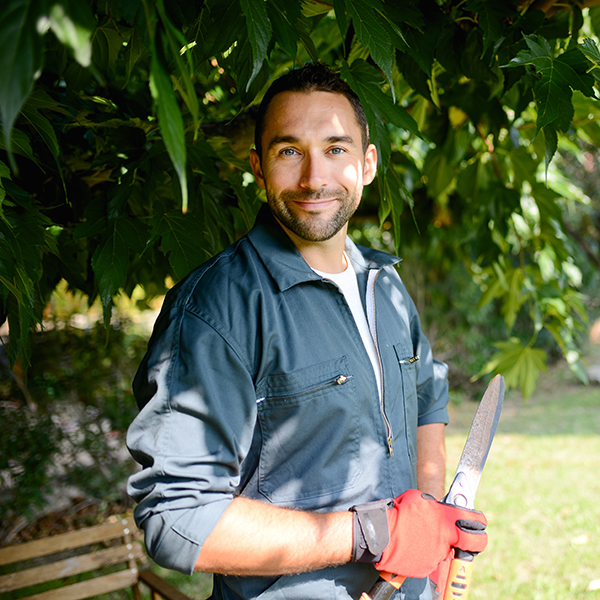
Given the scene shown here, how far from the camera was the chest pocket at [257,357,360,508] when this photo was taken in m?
1.16

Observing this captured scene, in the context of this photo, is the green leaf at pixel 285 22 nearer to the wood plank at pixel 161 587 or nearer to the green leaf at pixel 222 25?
the green leaf at pixel 222 25

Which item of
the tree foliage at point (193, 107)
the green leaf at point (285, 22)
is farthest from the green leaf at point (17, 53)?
the green leaf at point (285, 22)

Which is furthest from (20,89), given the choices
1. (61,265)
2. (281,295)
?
(61,265)

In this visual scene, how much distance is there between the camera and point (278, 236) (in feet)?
4.41

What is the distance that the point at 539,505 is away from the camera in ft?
14.6

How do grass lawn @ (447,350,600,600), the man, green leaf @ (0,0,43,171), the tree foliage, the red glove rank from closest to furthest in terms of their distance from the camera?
green leaf @ (0,0,43,171), the tree foliage, the man, the red glove, grass lawn @ (447,350,600,600)

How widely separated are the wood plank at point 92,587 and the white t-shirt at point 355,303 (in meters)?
1.94

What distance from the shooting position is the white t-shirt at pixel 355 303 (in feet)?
4.54

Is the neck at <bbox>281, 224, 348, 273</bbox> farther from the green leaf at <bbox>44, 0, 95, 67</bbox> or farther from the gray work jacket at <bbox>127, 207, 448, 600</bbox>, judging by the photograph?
the green leaf at <bbox>44, 0, 95, 67</bbox>

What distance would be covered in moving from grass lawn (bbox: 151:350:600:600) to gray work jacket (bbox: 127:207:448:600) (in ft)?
8.42

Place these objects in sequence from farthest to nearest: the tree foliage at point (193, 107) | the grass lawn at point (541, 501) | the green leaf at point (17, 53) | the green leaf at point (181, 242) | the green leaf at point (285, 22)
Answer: the grass lawn at point (541, 501) → the green leaf at point (181, 242) → the green leaf at point (285, 22) → the tree foliage at point (193, 107) → the green leaf at point (17, 53)

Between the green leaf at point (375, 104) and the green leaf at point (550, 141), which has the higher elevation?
the green leaf at point (375, 104)

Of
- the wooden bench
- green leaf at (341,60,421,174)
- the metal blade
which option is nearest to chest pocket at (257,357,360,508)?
the metal blade

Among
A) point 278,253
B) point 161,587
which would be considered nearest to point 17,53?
point 278,253
